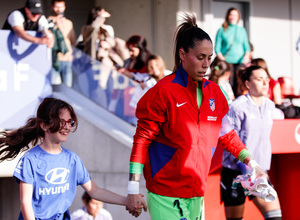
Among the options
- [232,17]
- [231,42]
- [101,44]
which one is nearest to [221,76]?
[231,42]

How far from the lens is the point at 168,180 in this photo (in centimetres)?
401

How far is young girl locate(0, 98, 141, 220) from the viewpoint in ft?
13.3

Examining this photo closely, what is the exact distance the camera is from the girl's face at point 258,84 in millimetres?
6180

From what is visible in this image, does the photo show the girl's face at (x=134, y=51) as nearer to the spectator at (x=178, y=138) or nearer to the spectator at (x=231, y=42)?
the spectator at (x=231, y=42)

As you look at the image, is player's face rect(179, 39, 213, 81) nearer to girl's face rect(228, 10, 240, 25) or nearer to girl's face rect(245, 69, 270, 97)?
girl's face rect(245, 69, 270, 97)

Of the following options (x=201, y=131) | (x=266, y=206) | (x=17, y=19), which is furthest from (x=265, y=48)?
(x=201, y=131)

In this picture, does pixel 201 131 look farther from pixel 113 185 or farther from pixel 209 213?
pixel 113 185

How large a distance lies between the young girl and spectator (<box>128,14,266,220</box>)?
0.32 metres

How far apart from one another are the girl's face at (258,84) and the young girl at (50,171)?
8.20 feet

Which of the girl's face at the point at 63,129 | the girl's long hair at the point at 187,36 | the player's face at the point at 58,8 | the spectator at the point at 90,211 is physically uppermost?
the player's face at the point at 58,8

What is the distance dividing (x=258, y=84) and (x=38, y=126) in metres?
2.74

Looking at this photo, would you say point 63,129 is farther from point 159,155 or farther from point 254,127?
point 254,127

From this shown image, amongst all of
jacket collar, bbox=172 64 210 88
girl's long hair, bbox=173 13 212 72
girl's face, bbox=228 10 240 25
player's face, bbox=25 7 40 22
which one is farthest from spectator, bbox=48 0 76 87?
jacket collar, bbox=172 64 210 88

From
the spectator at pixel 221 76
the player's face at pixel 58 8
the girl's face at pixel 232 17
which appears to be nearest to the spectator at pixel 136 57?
the spectator at pixel 221 76
